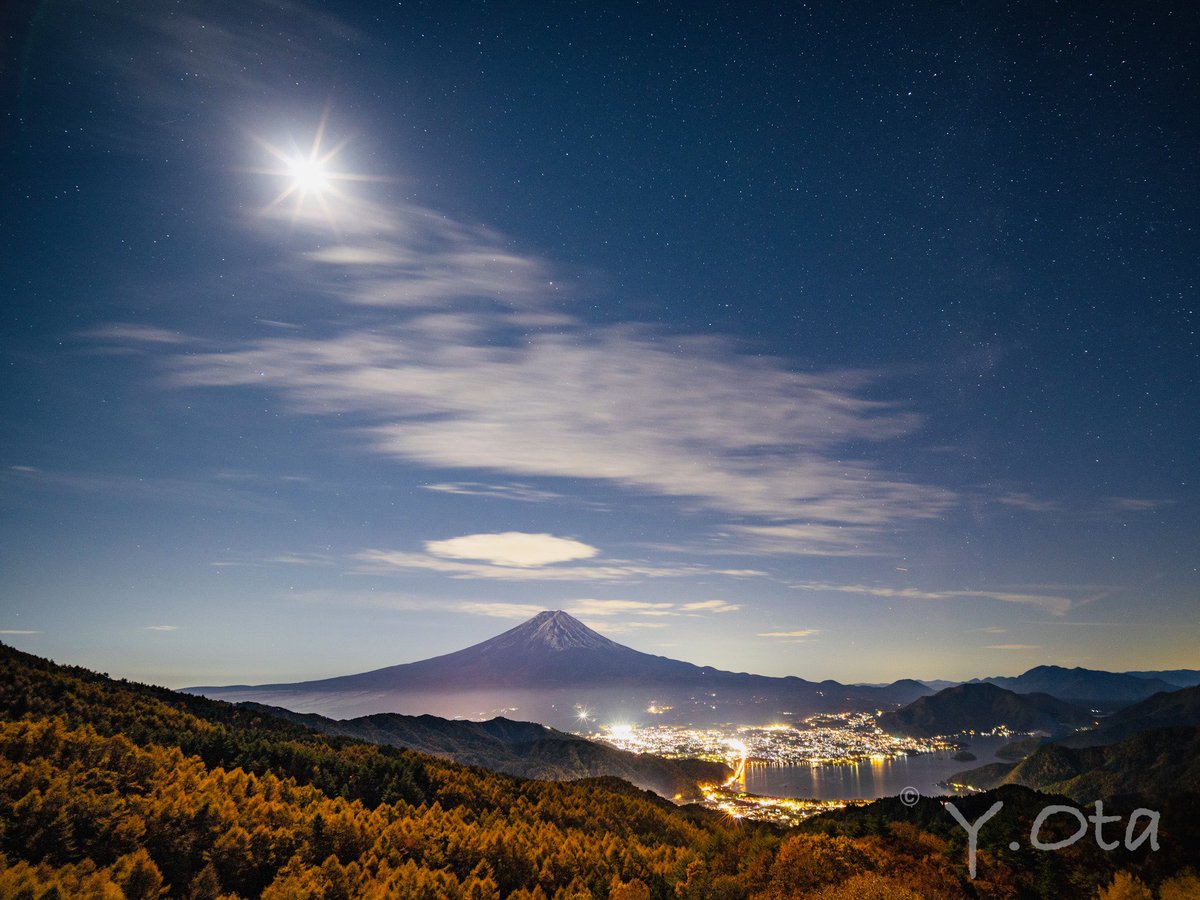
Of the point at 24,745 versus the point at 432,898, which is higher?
the point at 24,745

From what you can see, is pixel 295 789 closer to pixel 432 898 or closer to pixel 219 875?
pixel 219 875

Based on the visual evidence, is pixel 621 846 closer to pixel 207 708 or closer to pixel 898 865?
pixel 898 865

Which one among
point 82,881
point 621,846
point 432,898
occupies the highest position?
point 82,881

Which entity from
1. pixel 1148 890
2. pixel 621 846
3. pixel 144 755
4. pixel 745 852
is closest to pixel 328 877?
pixel 144 755

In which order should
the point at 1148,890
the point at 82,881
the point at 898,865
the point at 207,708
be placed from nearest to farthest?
the point at 82,881
the point at 1148,890
the point at 898,865
the point at 207,708

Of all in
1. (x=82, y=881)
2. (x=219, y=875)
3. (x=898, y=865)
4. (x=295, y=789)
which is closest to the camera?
(x=82, y=881)

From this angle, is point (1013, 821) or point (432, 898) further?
point (1013, 821)

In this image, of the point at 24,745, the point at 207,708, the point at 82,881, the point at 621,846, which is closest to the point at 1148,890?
the point at 621,846
